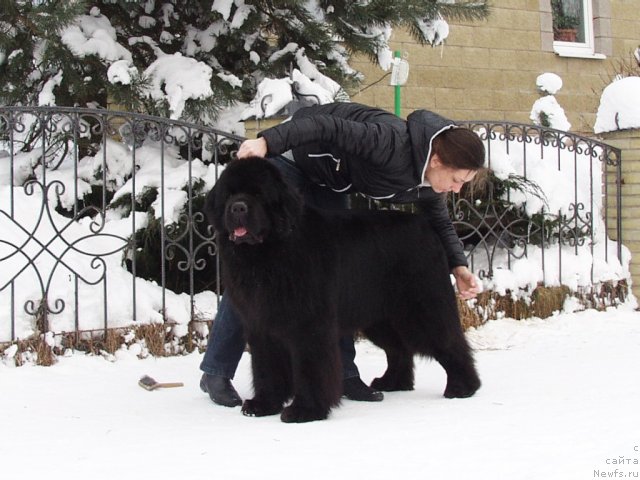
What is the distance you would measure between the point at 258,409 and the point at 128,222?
83.9 inches

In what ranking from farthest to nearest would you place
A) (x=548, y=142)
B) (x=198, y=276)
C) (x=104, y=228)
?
(x=548, y=142)
(x=198, y=276)
(x=104, y=228)

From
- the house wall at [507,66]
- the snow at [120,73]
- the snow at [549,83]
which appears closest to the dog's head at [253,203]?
the snow at [120,73]

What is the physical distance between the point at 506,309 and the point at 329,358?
3.00m

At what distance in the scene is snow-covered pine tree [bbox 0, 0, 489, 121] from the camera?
5.18 metres

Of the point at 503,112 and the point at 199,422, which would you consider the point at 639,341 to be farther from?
the point at 503,112

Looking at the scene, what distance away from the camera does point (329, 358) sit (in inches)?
121

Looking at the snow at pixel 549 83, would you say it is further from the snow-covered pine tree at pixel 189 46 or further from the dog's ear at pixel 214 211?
the dog's ear at pixel 214 211

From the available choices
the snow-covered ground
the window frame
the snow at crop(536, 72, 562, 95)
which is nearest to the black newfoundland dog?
the snow-covered ground

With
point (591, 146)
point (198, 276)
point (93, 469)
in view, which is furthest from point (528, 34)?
point (93, 469)

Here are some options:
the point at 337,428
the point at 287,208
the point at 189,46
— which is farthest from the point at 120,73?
the point at 337,428

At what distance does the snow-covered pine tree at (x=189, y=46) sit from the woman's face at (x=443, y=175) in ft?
7.67

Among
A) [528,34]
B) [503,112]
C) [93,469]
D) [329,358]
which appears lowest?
[93,469]

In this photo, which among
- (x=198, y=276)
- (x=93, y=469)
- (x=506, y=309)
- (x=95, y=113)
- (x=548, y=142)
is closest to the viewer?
(x=93, y=469)

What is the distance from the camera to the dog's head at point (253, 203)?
2932mm
